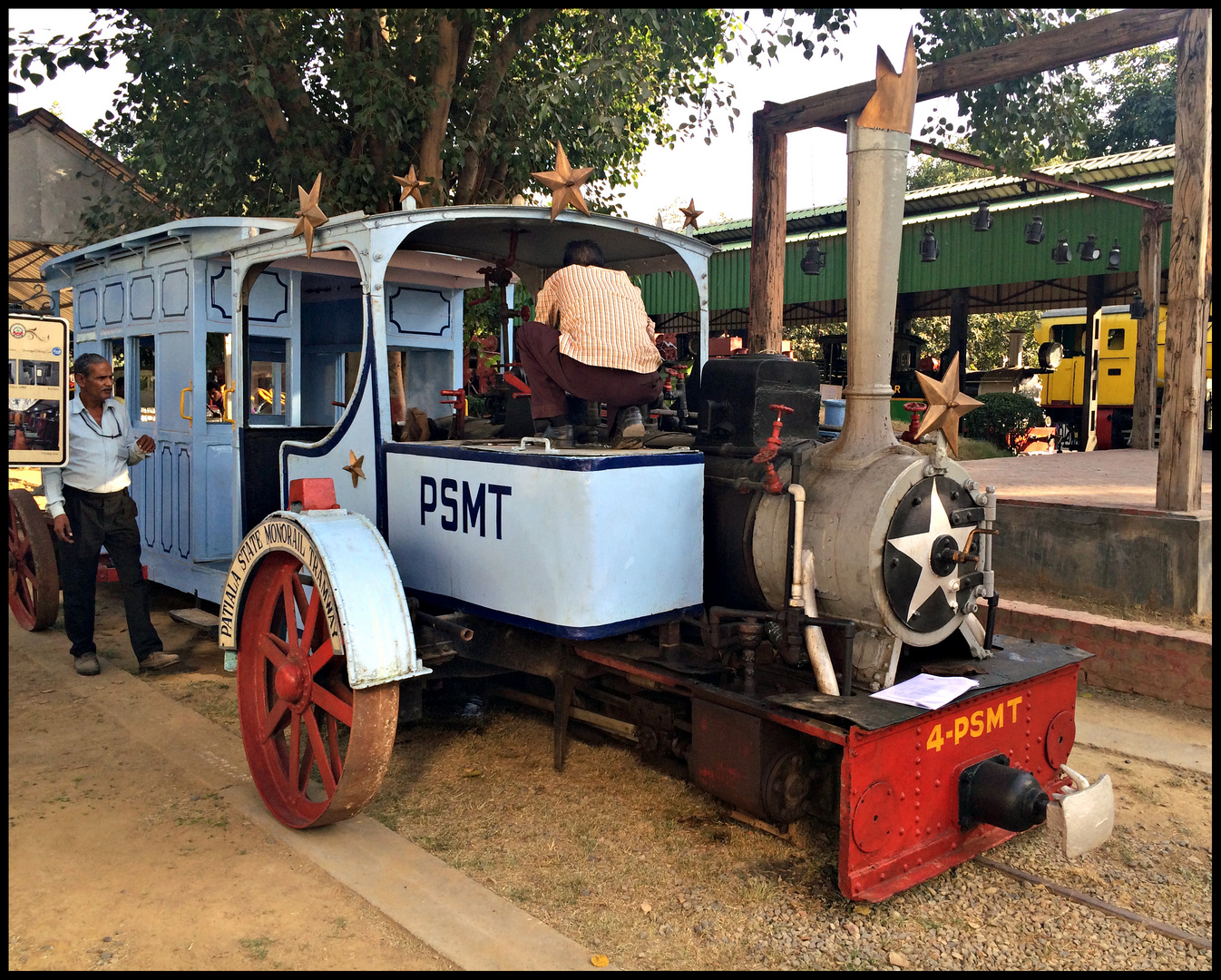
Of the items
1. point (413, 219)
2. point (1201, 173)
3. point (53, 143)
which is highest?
point (53, 143)

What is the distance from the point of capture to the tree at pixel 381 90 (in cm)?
822

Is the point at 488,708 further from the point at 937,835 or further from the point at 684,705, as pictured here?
the point at 937,835

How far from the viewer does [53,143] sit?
445 inches

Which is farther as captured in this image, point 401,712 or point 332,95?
point 332,95

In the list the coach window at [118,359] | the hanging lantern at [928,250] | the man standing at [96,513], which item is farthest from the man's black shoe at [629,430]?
the hanging lantern at [928,250]

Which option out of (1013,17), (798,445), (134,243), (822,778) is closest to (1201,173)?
(1013,17)

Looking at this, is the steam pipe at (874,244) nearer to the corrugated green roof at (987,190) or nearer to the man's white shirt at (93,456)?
the man's white shirt at (93,456)

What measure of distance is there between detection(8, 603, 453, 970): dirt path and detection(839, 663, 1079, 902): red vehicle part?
1.30m

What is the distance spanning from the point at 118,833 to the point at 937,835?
2887 mm

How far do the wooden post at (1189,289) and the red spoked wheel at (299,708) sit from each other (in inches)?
208

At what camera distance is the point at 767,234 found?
7.60 m

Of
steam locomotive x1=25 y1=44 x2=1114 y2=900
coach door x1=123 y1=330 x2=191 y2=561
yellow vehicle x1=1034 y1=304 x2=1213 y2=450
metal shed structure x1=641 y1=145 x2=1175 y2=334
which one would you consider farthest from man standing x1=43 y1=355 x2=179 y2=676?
yellow vehicle x1=1034 y1=304 x2=1213 y2=450

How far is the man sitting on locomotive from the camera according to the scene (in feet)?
13.3

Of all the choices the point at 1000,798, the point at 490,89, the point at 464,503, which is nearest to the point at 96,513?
the point at 464,503
